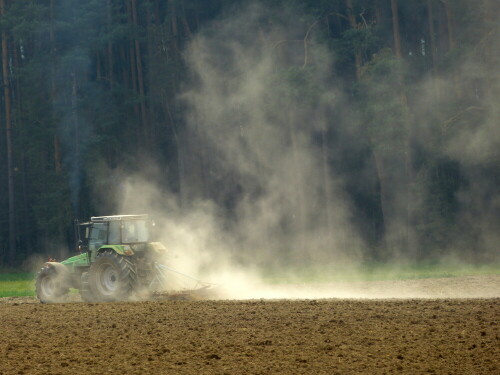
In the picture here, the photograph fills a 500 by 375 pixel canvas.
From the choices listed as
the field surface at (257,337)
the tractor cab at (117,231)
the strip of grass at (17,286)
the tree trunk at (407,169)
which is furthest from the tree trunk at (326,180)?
the field surface at (257,337)

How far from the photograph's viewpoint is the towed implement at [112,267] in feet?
62.1

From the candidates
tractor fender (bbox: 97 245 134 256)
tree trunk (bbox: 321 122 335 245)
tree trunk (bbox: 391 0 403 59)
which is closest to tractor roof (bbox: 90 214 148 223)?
tractor fender (bbox: 97 245 134 256)

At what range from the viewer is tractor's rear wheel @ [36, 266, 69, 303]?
20.2m

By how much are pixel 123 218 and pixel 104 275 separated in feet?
5.22

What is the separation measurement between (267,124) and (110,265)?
75.4ft

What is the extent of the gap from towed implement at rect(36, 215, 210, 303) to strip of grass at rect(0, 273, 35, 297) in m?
5.57

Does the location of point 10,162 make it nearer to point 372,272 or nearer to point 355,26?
point 355,26

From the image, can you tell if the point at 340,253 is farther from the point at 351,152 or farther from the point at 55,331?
the point at 55,331

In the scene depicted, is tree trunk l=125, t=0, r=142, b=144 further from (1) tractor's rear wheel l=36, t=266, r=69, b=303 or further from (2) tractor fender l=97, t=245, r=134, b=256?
(2) tractor fender l=97, t=245, r=134, b=256

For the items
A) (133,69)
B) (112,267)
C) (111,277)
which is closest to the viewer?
(112,267)

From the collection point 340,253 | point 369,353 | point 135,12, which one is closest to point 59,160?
point 135,12

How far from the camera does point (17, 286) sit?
30266 mm

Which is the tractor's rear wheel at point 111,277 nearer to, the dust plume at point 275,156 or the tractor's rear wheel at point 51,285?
the tractor's rear wheel at point 51,285

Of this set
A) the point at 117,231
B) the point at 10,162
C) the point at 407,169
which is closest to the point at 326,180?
the point at 407,169
